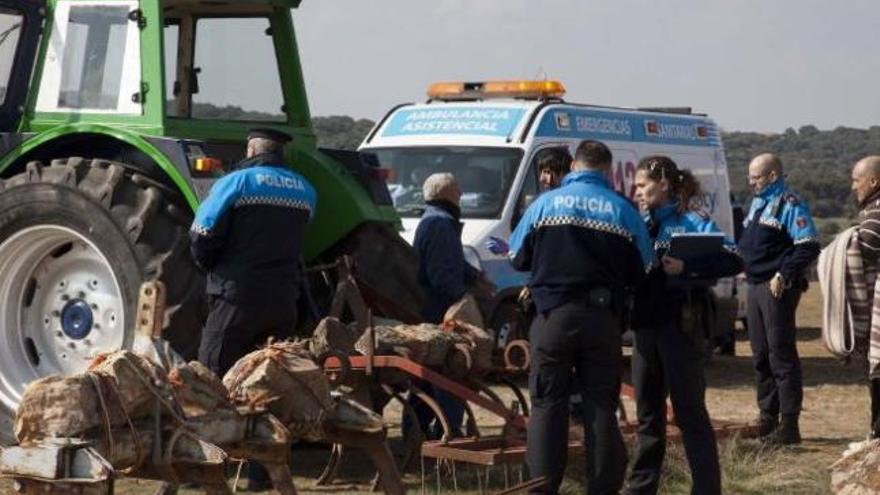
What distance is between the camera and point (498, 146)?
44.8 feet

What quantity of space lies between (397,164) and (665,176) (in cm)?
632

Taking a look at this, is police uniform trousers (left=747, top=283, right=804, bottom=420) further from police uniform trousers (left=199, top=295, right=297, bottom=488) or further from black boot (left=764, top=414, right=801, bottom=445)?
police uniform trousers (left=199, top=295, right=297, bottom=488)

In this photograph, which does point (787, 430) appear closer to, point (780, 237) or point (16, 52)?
point (780, 237)

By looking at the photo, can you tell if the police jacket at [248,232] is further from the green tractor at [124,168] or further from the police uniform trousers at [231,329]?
the green tractor at [124,168]

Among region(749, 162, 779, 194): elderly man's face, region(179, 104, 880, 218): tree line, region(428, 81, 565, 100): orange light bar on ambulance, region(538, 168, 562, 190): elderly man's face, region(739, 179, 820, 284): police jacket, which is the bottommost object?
region(739, 179, 820, 284): police jacket

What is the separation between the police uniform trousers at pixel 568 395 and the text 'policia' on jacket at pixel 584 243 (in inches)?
3.7

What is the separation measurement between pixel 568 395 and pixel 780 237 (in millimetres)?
3410

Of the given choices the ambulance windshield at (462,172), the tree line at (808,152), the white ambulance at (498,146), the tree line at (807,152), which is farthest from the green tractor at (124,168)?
the tree line at (808,152)

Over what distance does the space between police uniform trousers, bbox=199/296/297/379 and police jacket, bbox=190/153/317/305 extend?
40 millimetres

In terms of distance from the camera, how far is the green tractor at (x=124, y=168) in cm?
855

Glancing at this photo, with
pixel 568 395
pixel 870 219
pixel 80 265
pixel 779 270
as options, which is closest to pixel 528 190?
pixel 779 270

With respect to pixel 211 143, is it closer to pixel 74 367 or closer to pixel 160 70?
pixel 160 70

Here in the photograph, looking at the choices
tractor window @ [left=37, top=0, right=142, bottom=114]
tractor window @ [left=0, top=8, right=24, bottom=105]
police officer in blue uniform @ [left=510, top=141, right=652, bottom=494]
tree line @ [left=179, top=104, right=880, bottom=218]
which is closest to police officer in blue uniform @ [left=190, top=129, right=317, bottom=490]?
tractor window @ [left=37, top=0, right=142, bottom=114]

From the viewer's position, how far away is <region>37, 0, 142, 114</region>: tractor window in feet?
29.2
